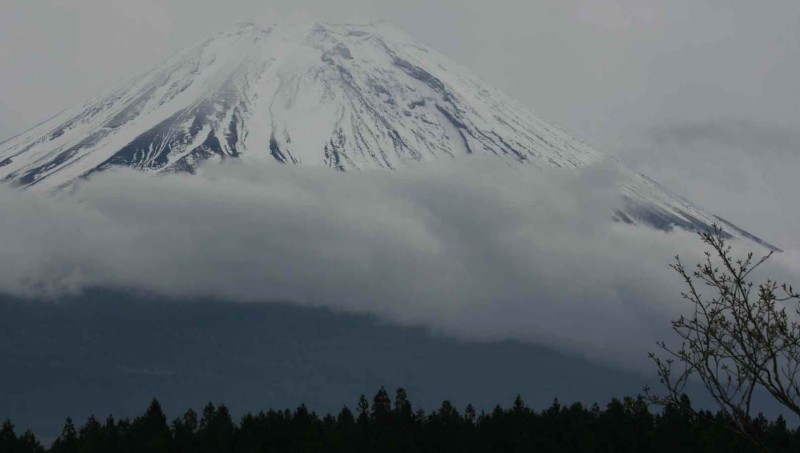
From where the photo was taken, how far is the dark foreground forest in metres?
98.2

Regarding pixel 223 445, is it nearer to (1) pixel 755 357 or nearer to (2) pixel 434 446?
(2) pixel 434 446

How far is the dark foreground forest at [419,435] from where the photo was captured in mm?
98188

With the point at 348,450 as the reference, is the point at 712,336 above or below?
below

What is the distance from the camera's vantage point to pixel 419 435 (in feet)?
366

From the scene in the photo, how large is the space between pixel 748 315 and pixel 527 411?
4312 inches

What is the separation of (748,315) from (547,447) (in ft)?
301

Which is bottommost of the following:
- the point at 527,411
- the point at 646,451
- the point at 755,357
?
the point at 755,357

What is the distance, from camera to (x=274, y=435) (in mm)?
107125

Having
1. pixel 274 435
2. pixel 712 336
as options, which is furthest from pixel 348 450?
pixel 712 336

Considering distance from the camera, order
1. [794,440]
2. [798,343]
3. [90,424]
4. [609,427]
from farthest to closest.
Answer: [90,424]
[609,427]
[794,440]
[798,343]

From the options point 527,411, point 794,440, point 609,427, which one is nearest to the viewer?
point 794,440

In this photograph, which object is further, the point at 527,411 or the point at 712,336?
the point at 527,411

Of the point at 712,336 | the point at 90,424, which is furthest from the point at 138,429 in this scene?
the point at 712,336

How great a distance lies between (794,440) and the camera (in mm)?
96750
